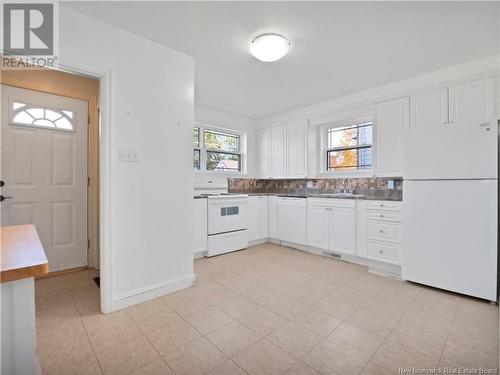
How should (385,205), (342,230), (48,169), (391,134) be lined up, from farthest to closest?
1. (342,230)
2. (391,134)
3. (385,205)
4. (48,169)

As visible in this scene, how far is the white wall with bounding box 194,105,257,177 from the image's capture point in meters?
4.14

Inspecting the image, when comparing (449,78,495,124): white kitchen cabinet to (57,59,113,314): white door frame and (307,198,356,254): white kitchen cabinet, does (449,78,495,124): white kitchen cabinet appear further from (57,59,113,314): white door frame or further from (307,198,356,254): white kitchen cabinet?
(57,59,113,314): white door frame

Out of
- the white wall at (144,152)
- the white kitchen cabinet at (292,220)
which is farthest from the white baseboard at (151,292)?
the white kitchen cabinet at (292,220)

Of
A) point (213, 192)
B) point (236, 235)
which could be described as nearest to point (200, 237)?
point (236, 235)

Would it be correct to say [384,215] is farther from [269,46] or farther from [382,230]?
[269,46]

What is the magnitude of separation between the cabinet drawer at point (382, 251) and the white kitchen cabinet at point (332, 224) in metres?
0.21

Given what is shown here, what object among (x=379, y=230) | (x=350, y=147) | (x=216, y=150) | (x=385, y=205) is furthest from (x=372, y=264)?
(x=216, y=150)

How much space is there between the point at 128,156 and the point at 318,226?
273 centimetres

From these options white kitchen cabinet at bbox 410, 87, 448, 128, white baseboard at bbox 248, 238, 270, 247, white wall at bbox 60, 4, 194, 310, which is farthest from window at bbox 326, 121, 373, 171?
white wall at bbox 60, 4, 194, 310

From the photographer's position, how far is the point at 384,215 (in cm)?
302

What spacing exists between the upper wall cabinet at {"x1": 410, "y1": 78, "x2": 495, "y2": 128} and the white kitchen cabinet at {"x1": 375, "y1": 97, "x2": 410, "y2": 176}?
0.11 m

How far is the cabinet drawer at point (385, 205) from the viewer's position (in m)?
2.90

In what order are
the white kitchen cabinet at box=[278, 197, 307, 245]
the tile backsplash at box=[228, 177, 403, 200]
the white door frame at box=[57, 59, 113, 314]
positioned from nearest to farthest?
the white door frame at box=[57, 59, 113, 314] → the tile backsplash at box=[228, 177, 403, 200] → the white kitchen cabinet at box=[278, 197, 307, 245]

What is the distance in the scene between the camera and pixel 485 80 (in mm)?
2512
